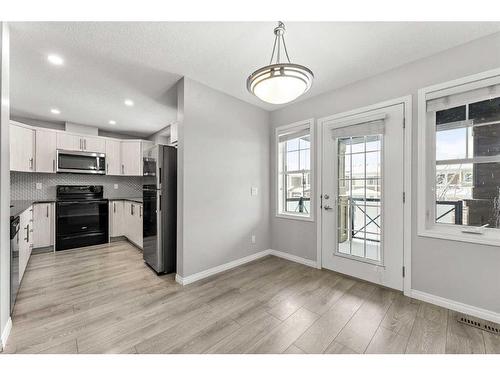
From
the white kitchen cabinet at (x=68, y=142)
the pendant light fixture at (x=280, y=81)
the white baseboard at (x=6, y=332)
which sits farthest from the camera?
the white kitchen cabinet at (x=68, y=142)

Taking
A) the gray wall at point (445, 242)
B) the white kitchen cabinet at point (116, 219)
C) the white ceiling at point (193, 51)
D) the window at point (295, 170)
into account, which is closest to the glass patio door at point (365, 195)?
the gray wall at point (445, 242)

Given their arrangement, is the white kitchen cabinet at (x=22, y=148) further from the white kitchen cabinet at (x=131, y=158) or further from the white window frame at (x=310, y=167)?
the white window frame at (x=310, y=167)

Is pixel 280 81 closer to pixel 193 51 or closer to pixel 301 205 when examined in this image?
pixel 193 51

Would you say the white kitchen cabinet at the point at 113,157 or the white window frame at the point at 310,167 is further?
the white kitchen cabinet at the point at 113,157

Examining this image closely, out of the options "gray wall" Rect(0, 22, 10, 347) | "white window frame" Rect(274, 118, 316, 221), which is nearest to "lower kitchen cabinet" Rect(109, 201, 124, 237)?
"gray wall" Rect(0, 22, 10, 347)

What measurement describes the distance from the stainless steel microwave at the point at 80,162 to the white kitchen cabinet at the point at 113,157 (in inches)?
4.0

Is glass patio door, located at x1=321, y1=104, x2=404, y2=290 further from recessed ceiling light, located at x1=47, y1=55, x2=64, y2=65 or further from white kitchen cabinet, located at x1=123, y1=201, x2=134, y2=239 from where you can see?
white kitchen cabinet, located at x1=123, y1=201, x2=134, y2=239

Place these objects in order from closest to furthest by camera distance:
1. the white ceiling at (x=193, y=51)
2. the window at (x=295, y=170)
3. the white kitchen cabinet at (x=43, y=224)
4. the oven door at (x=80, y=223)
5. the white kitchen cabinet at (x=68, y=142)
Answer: the white ceiling at (x=193, y=51) < the window at (x=295, y=170) < the white kitchen cabinet at (x=43, y=224) < the oven door at (x=80, y=223) < the white kitchen cabinet at (x=68, y=142)

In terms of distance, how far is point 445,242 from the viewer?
2.06 meters

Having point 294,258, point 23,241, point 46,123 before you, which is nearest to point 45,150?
point 46,123

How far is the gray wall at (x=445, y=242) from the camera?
72.9 inches

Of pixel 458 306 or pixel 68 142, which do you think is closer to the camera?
pixel 458 306

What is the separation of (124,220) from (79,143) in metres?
1.75
